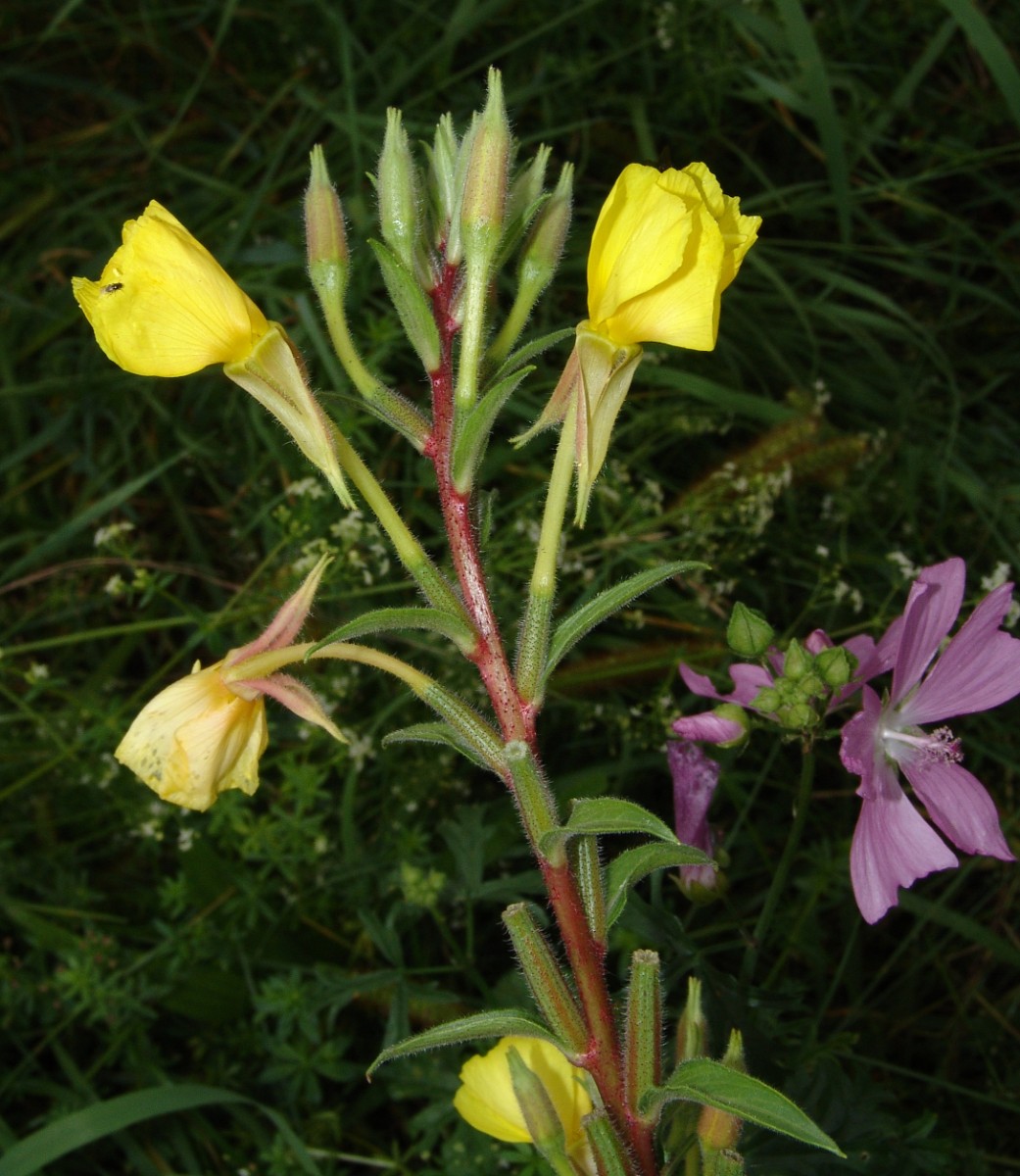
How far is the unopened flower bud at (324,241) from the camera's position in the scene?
3.76ft

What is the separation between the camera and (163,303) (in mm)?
1040

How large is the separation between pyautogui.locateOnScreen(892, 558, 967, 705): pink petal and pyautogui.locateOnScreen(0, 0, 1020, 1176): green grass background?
36 centimetres

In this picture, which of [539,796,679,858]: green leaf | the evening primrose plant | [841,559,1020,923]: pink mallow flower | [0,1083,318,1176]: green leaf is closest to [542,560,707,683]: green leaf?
the evening primrose plant

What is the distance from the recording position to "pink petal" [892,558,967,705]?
1197 mm

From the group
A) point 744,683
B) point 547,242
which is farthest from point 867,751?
point 547,242

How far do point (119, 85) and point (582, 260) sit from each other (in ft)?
4.96

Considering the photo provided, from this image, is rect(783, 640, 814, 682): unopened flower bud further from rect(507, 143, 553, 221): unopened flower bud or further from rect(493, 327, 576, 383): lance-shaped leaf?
rect(507, 143, 553, 221): unopened flower bud

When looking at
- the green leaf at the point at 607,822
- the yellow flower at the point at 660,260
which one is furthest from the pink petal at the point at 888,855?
the yellow flower at the point at 660,260

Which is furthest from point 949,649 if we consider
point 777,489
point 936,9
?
point 936,9

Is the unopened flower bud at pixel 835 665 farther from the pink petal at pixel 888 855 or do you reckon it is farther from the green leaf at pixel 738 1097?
the green leaf at pixel 738 1097

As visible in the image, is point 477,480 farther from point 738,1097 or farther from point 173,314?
point 738,1097

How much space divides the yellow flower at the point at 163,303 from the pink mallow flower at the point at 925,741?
65 cm

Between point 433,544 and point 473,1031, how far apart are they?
138cm

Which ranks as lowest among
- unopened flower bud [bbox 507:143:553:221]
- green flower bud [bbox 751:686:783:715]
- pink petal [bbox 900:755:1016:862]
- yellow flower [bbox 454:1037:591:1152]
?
yellow flower [bbox 454:1037:591:1152]
